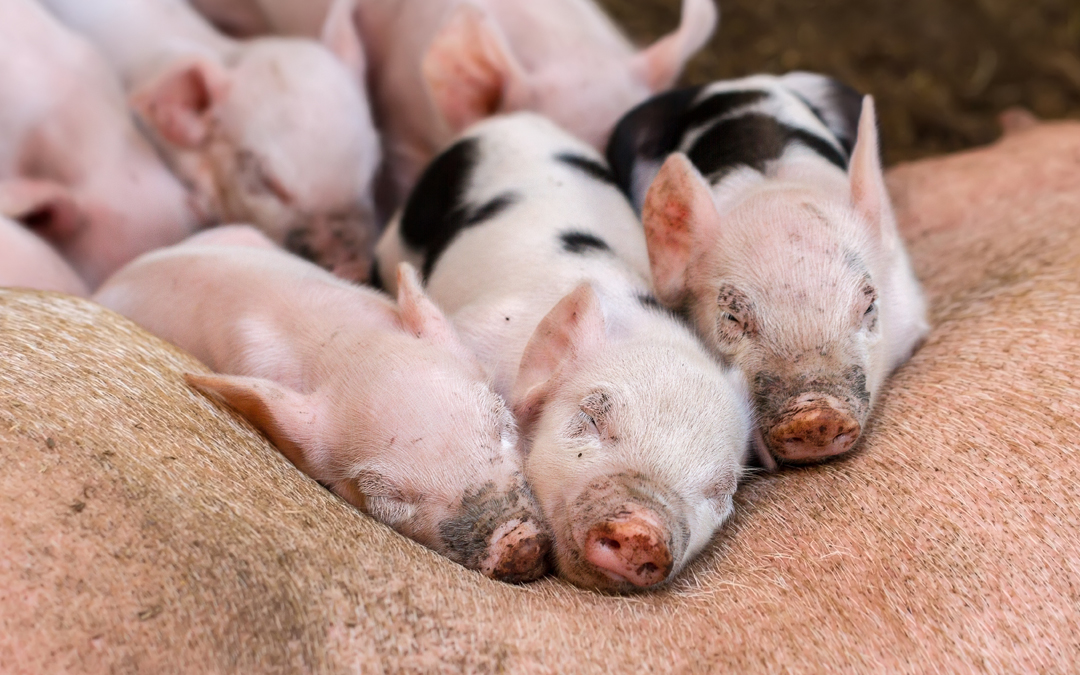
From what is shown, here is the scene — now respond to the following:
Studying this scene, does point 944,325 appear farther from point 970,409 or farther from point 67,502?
point 67,502

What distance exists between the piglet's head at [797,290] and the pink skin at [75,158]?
1590 millimetres

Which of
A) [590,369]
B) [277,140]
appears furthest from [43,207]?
[590,369]

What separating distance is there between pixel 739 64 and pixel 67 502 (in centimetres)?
346

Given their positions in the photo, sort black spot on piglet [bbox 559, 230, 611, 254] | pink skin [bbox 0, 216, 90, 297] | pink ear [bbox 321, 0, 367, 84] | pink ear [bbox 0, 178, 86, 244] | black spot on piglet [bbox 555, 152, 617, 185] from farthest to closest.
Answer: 1. pink ear [bbox 321, 0, 367, 84]
2. pink ear [bbox 0, 178, 86, 244]
3. black spot on piglet [bbox 555, 152, 617, 185]
4. pink skin [bbox 0, 216, 90, 297]
5. black spot on piglet [bbox 559, 230, 611, 254]

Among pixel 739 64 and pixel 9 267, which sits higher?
pixel 9 267

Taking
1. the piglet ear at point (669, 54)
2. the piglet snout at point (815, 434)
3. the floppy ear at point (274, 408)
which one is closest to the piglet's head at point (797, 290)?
the piglet snout at point (815, 434)

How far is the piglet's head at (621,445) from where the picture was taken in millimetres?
1459

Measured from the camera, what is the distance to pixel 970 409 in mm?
1775

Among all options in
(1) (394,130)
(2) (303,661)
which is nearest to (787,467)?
(2) (303,661)

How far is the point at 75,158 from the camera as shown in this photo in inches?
114

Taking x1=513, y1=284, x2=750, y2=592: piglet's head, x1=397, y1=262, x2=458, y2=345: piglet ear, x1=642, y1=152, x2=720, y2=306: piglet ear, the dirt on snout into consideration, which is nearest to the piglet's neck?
x1=642, y1=152, x2=720, y2=306: piglet ear

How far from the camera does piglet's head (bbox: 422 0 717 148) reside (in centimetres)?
280

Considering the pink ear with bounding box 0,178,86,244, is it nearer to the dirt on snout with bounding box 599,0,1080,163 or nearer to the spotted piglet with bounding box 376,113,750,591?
the spotted piglet with bounding box 376,113,750,591

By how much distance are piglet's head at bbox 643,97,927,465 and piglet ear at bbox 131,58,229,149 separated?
1.58 meters
